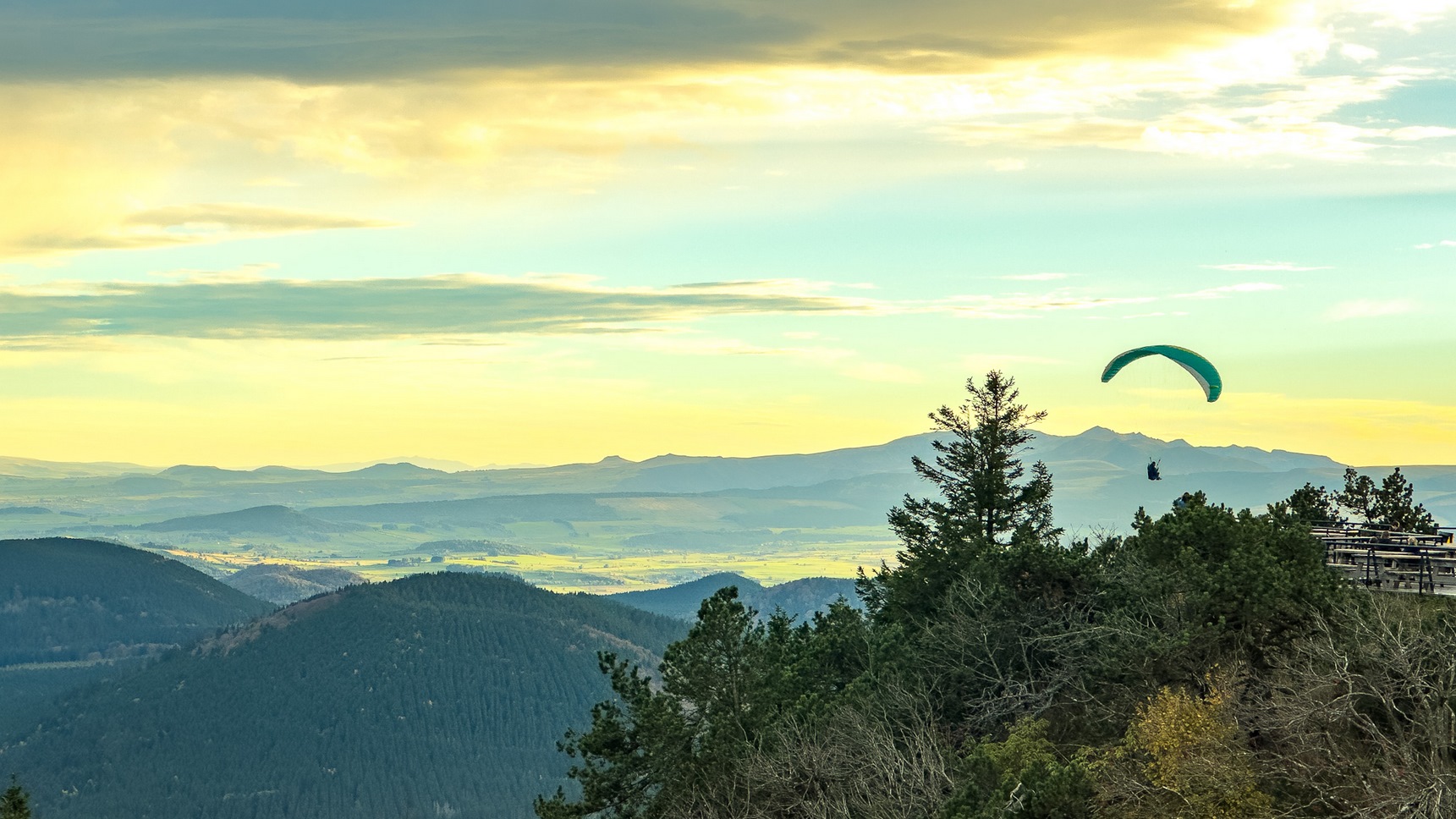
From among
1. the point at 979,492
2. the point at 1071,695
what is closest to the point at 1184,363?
the point at 979,492

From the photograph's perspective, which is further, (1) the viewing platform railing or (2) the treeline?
(1) the viewing platform railing

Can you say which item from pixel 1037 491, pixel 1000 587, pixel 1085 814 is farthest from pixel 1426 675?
pixel 1037 491

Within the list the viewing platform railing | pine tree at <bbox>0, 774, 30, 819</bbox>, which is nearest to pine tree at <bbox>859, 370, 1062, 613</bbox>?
the viewing platform railing

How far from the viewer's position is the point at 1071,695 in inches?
1662

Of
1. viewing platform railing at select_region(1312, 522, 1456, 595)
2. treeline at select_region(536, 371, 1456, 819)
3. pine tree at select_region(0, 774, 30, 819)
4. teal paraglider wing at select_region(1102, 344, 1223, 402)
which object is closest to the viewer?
treeline at select_region(536, 371, 1456, 819)

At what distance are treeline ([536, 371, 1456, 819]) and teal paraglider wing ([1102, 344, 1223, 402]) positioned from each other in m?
5.77

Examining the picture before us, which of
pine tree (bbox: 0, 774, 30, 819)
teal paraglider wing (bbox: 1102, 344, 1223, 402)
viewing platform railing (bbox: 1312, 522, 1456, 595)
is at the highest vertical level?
teal paraglider wing (bbox: 1102, 344, 1223, 402)

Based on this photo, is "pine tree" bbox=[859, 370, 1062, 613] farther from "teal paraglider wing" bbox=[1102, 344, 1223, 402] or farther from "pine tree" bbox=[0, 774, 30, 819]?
"pine tree" bbox=[0, 774, 30, 819]

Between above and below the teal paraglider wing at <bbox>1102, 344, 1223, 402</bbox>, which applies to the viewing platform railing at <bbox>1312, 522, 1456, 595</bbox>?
below

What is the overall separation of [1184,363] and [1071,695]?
21.3 metres

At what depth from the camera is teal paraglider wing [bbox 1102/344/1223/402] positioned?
2276 inches

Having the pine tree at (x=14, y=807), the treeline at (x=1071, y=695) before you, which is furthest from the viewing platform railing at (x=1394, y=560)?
the pine tree at (x=14, y=807)

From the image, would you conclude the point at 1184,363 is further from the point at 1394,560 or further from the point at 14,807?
the point at 14,807

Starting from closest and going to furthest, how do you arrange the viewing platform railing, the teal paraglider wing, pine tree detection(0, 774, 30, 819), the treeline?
1. the treeline
2. the viewing platform railing
3. the teal paraglider wing
4. pine tree detection(0, 774, 30, 819)
